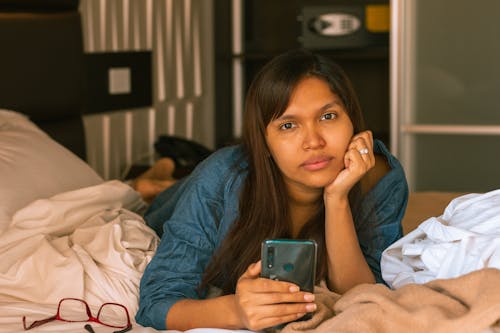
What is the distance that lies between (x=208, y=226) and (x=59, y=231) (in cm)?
36

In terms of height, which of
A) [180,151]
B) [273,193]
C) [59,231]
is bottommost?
[180,151]

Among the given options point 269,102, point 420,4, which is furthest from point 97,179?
point 420,4

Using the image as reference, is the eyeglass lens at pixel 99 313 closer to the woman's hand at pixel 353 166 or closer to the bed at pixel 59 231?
the bed at pixel 59 231

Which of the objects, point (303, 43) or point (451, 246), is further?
point (303, 43)

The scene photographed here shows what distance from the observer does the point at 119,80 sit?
3.16 meters

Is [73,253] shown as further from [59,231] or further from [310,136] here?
[310,136]

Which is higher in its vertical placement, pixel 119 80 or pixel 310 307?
pixel 119 80

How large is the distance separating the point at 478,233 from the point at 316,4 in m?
2.86

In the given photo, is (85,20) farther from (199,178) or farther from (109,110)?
(199,178)

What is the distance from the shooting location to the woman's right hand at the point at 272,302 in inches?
49.3

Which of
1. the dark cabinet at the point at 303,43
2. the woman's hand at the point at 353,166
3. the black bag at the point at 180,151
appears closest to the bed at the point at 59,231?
the woman's hand at the point at 353,166

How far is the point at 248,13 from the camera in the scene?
162 inches

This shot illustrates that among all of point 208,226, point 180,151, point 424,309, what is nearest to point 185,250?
point 208,226

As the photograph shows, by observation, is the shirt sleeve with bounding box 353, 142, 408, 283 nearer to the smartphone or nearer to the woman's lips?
the woman's lips
